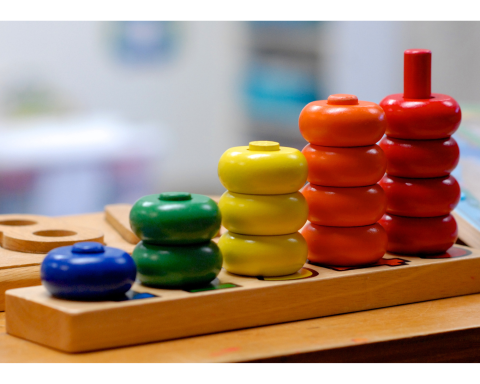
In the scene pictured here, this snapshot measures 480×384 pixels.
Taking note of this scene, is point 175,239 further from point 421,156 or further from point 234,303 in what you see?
point 421,156

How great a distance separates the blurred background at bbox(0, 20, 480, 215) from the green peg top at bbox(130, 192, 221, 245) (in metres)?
1.93

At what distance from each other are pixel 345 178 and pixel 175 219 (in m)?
0.20

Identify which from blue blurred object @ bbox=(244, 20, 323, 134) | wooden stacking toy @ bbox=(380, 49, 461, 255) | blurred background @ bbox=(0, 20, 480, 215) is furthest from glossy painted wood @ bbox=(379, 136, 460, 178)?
blue blurred object @ bbox=(244, 20, 323, 134)

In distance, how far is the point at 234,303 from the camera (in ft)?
1.91

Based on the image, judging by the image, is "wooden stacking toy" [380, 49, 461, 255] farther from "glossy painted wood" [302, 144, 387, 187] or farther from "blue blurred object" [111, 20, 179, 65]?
"blue blurred object" [111, 20, 179, 65]

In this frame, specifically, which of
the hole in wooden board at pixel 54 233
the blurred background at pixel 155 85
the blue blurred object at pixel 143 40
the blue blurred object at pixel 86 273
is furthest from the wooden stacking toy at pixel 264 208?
the blue blurred object at pixel 143 40

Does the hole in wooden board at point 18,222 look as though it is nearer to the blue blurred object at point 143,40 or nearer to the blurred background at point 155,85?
the blurred background at point 155,85

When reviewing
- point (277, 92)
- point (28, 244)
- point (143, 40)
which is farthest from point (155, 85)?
point (28, 244)

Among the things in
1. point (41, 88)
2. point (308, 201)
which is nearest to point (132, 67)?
point (41, 88)

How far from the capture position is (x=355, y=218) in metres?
0.67

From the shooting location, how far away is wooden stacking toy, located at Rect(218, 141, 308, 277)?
2.01 feet

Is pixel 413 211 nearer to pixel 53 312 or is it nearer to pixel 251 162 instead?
pixel 251 162

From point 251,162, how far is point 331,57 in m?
2.06

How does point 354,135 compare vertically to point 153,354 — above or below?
above
